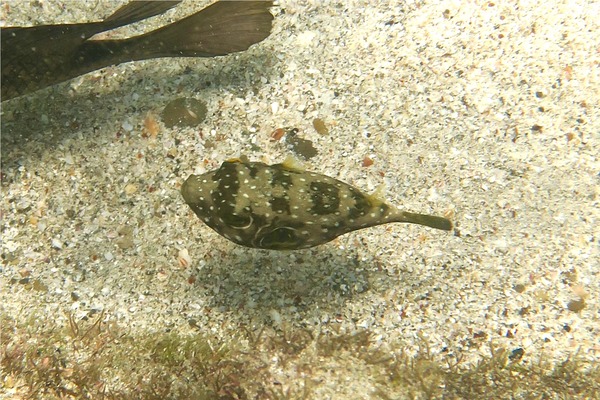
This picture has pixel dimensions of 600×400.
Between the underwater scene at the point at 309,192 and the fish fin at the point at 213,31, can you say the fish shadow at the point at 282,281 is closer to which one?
the underwater scene at the point at 309,192

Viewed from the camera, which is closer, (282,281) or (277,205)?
(277,205)

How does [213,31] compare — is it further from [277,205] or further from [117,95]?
[277,205]

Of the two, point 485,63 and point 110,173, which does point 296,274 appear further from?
point 485,63

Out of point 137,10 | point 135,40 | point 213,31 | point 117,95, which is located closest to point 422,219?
point 213,31

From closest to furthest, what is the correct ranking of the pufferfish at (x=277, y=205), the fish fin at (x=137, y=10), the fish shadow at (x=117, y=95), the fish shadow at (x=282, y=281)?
the pufferfish at (x=277, y=205)
the fish shadow at (x=282, y=281)
the fish fin at (x=137, y=10)
the fish shadow at (x=117, y=95)

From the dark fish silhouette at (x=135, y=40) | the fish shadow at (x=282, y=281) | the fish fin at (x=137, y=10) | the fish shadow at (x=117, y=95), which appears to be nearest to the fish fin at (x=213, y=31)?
the dark fish silhouette at (x=135, y=40)

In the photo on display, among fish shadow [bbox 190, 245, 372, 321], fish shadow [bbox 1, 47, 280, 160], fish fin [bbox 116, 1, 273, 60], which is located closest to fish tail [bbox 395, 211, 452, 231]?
fish shadow [bbox 190, 245, 372, 321]

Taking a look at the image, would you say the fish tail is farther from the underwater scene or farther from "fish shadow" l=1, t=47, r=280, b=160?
"fish shadow" l=1, t=47, r=280, b=160
